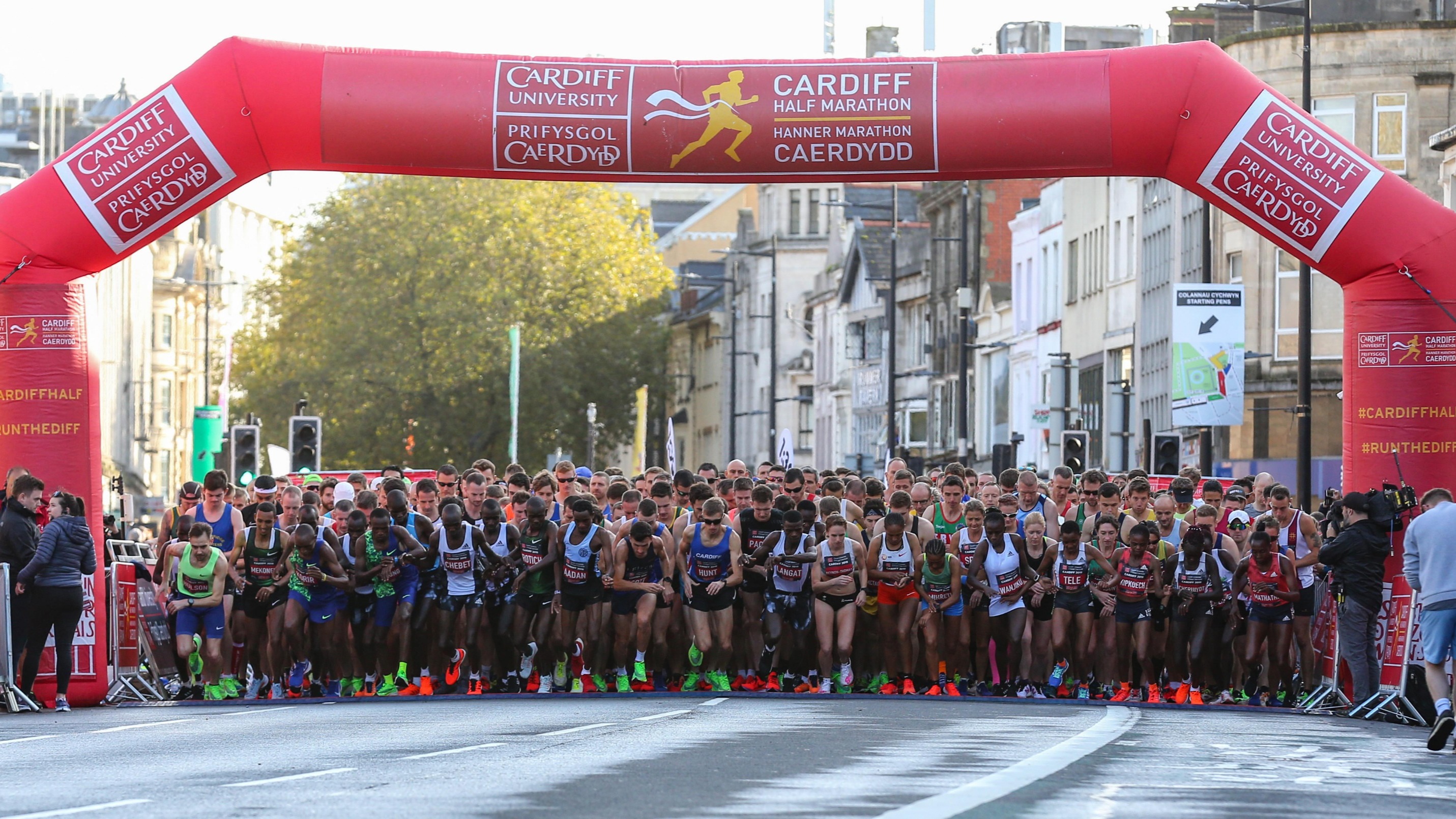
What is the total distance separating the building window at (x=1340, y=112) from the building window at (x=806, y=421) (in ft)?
161

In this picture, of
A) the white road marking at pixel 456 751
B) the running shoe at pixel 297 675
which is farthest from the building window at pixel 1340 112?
the white road marking at pixel 456 751

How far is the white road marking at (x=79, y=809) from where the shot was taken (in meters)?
10.6

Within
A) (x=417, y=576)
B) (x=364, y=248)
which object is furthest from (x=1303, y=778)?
(x=364, y=248)

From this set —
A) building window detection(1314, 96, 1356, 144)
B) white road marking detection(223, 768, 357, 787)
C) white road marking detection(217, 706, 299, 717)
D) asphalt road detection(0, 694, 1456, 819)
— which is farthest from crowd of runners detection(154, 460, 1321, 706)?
building window detection(1314, 96, 1356, 144)

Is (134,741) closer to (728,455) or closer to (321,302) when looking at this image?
(321,302)

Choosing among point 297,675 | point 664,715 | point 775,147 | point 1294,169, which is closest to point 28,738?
point 664,715

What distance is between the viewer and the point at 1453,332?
60.2 feet

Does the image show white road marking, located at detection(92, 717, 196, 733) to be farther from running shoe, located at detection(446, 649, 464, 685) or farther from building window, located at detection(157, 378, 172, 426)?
building window, located at detection(157, 378, 172, 426)

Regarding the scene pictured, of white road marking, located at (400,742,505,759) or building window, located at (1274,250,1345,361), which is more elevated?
building window, located at (1274,250,1345,361)

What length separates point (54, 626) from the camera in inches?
744

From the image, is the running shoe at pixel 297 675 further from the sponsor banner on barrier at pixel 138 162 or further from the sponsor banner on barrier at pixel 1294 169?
the sponsor banner on barrier at pixel 1294 169

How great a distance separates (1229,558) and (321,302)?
196 ft

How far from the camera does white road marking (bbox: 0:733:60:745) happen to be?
51.5 feet

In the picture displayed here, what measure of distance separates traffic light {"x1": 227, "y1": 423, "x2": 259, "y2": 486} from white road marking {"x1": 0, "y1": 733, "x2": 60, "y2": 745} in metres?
16.3
